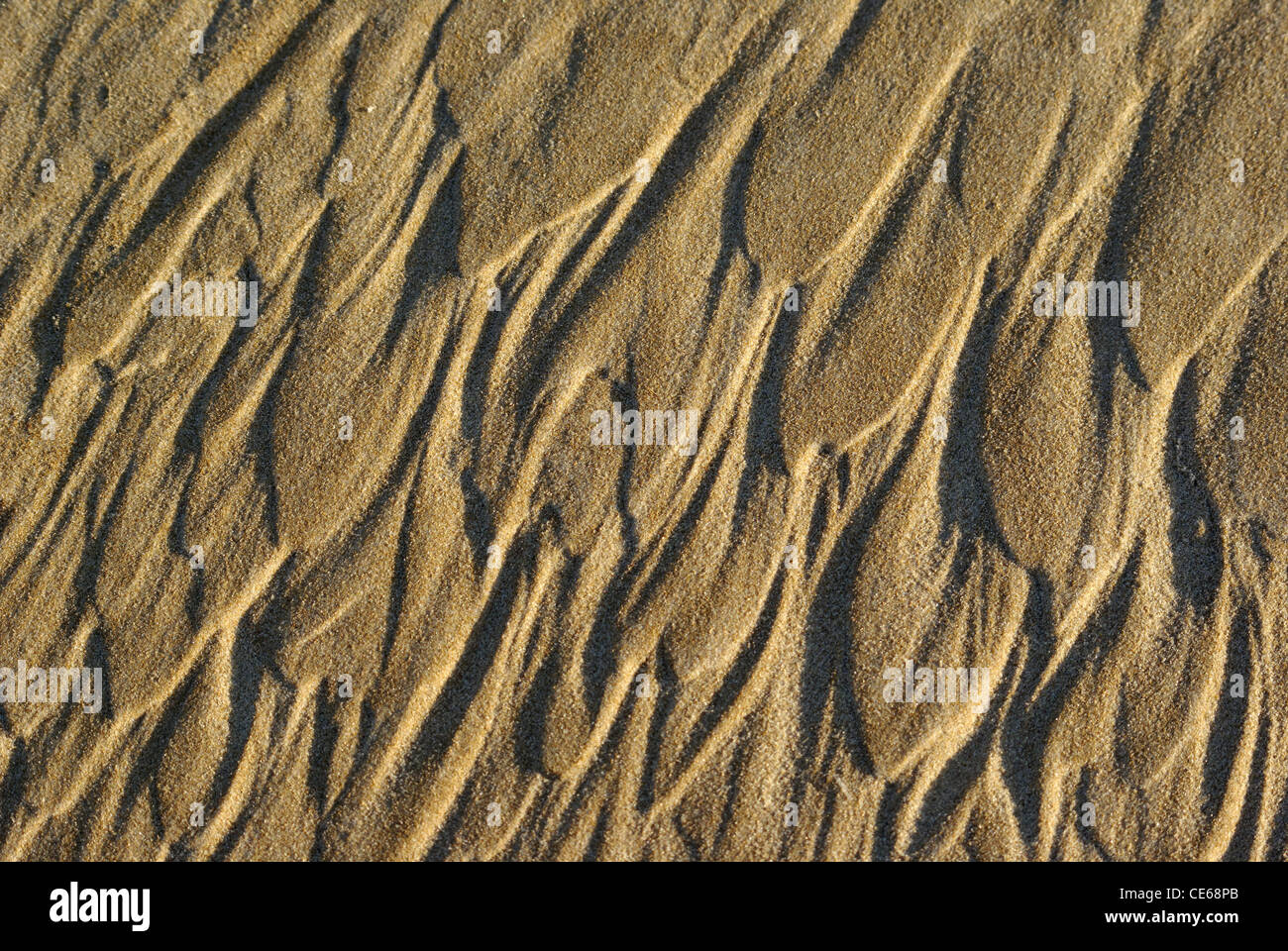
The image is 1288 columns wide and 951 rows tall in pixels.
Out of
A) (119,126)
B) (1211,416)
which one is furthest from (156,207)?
(1211,416)

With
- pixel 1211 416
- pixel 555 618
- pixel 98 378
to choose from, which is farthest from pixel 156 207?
pixel 1211 416

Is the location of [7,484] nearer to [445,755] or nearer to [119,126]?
[119,126]

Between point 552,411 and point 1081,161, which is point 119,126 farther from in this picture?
point 1081,161

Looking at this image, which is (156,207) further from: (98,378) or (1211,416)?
(1211,416)

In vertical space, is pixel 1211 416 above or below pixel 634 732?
above

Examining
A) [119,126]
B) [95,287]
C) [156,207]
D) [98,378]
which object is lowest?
[98,378]
